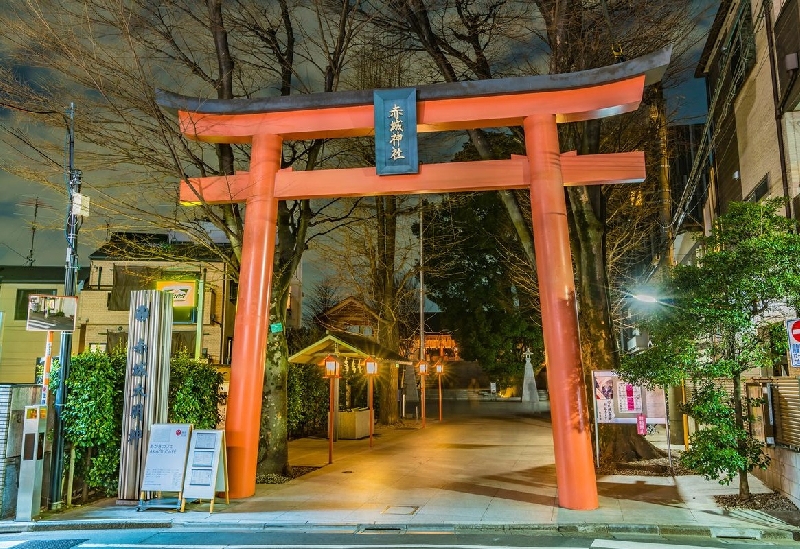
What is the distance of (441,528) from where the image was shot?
28.6 feet

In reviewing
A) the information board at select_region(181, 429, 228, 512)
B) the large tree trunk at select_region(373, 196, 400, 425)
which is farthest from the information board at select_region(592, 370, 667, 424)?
the large tree trunk at select_region(373, 196, 400, 425)

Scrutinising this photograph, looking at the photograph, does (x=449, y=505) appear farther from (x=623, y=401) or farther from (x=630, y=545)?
(x=623, y=401)

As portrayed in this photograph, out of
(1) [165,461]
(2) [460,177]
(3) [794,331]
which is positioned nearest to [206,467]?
(1) [165,461]

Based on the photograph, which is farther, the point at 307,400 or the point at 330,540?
the point at 307,400

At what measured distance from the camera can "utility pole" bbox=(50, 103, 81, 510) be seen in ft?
32.1

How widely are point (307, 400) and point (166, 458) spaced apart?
12.2 metres

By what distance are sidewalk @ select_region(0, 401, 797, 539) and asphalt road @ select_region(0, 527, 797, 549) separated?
24cm

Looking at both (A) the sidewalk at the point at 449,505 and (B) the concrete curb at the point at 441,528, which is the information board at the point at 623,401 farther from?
(B) the concrete curb at the point at 441,528

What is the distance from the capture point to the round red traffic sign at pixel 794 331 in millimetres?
7902

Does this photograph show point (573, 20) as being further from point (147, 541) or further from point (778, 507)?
point (147, 541)

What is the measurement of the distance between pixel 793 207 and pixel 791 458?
5217 mm

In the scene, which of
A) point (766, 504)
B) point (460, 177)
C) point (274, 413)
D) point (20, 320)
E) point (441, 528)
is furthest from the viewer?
point (20, 320)

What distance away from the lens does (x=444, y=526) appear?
345 inches

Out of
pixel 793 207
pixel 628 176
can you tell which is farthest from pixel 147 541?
pixel 793 207
